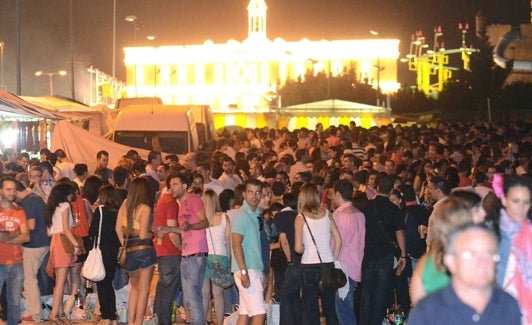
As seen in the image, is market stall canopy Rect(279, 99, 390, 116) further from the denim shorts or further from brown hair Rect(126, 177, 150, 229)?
brown hair Rect(126, 177, 150, 229)

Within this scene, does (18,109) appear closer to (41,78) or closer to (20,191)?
(20,191)

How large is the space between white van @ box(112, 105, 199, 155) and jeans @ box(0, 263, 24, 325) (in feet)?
41.9

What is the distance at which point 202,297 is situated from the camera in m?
12.5

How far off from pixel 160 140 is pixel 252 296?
45.7ft

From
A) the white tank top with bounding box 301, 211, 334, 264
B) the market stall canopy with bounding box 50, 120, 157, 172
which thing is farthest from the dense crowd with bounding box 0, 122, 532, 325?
the market stall canopy with bounding box 50, 120, 157, 172

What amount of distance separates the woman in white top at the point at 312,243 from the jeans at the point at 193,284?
135 centimetres

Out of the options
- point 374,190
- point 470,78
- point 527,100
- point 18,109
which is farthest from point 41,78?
point 374,190

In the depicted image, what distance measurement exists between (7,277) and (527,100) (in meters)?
58.9

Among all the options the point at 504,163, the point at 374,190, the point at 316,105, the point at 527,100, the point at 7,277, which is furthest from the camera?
the point at 527,100

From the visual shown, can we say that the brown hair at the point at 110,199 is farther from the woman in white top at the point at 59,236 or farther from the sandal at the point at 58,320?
the sandal at the point at 58,320

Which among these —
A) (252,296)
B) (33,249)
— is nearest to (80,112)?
(33,249)

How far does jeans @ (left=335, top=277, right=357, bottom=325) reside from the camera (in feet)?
38.1

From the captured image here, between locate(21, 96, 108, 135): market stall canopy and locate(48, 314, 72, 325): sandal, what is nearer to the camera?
locate(48, 314, 72, 325): sandal

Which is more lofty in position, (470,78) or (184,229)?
(470,78)
